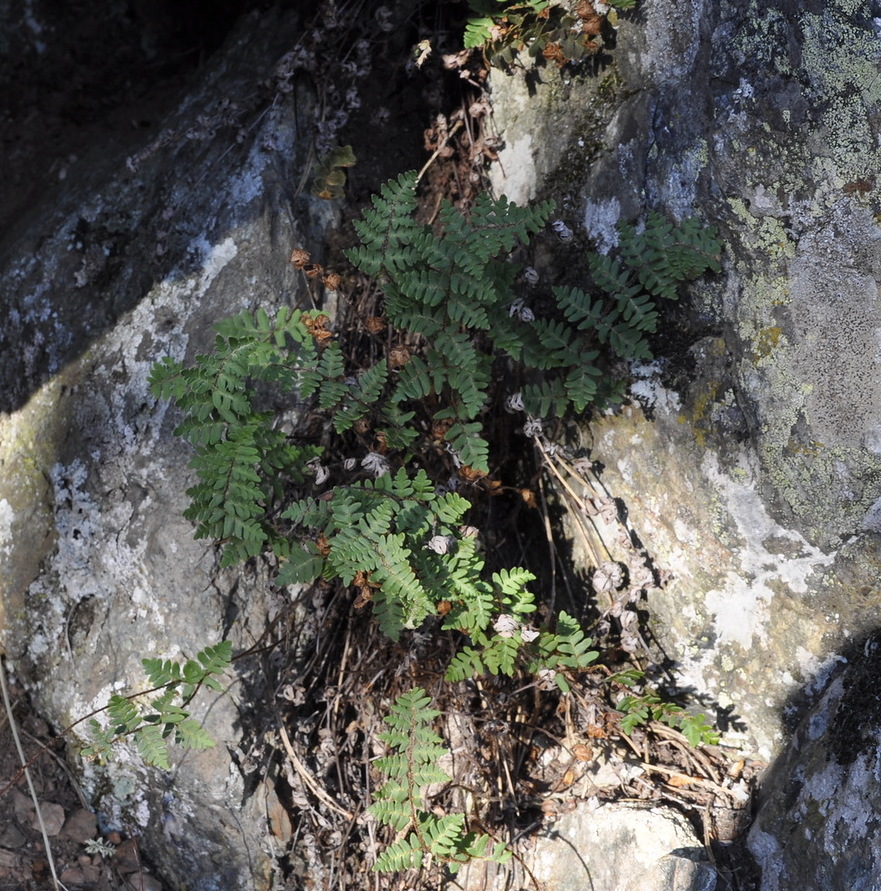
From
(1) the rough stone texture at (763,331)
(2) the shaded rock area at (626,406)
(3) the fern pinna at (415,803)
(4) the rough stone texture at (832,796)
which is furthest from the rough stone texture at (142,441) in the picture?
(4) the rough stone texture at (832,796)

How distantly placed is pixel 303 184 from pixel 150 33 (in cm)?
179

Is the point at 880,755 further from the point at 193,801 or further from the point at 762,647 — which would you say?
the point at 193,801

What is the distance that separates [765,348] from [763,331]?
71 millimetres

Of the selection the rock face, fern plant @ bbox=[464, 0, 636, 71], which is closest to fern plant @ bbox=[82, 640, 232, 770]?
the rock face

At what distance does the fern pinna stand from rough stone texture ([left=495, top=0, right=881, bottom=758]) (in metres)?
1.30

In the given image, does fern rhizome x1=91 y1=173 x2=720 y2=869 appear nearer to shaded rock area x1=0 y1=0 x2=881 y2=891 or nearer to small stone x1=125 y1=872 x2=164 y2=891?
shaded rock area x1=0 y1=0 x2=881 y2=891

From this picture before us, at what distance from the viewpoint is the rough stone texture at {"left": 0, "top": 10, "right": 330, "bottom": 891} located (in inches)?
149

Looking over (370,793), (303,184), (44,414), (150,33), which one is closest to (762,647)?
(370,793)

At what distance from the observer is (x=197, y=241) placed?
160 inches

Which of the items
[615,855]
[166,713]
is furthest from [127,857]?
[615,855]

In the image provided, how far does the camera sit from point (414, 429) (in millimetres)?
3650

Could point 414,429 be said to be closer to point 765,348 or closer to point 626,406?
point 626,406

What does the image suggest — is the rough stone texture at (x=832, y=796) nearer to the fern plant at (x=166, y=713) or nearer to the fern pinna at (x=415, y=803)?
the fern pinna at (x=415, y=803)

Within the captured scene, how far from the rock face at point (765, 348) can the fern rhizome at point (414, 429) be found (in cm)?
26
